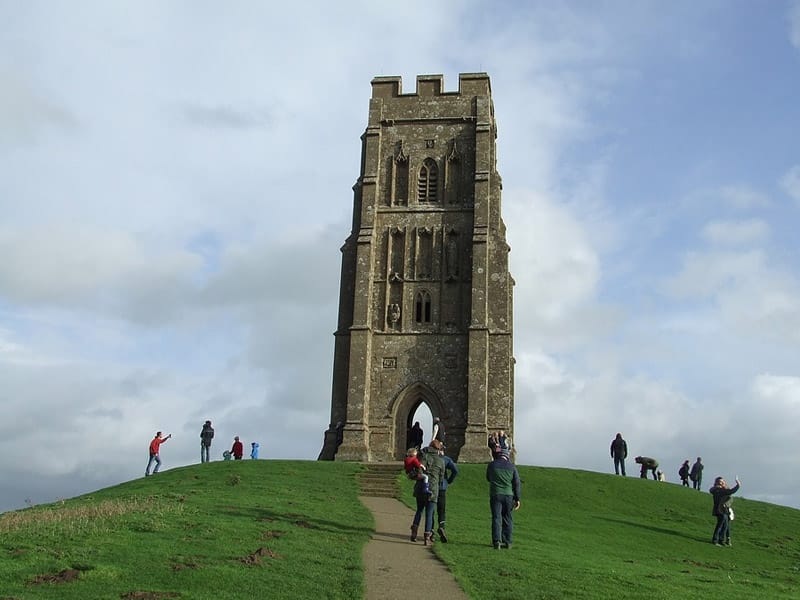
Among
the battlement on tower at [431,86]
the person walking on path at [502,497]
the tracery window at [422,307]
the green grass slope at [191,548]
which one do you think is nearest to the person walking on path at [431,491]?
the person walking on path at [502,497]

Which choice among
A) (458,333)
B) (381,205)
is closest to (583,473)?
(458,333)

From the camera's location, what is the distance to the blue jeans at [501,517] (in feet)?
60.2

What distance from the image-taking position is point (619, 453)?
42281 millimetres

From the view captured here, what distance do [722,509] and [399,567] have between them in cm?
1449

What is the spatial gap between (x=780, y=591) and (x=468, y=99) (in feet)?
127

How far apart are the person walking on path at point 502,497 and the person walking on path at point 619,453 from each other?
977 inches

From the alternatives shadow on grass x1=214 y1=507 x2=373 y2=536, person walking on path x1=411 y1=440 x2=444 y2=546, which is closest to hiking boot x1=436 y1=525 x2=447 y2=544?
person walking on path x1=411 y1=440 x2=444 y2=546

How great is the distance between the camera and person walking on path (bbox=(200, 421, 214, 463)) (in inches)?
1609

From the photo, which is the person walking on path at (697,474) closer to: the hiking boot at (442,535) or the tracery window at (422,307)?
the tracery window at (422,307)

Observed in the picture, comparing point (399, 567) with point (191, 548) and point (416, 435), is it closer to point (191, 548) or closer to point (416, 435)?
point (191, 548)

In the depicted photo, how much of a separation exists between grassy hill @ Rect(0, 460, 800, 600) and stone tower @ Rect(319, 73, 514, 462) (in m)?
11.5

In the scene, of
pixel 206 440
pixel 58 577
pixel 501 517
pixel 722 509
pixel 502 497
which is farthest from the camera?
pixel 206 440

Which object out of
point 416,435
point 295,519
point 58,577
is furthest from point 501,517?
point 416,435

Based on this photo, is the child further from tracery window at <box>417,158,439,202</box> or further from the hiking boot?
tracery window at <box>417,158,439,202</box>
